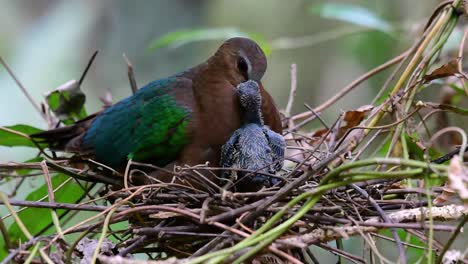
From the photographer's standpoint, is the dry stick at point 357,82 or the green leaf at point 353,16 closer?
the dry stick at point 357,82

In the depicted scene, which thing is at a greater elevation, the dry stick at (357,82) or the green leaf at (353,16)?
the green leaf at (353,16)

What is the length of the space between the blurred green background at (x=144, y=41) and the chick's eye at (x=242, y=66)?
249 centimetres

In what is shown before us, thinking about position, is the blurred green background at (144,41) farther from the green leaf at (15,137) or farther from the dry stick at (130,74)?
the green leaf at (15,137)

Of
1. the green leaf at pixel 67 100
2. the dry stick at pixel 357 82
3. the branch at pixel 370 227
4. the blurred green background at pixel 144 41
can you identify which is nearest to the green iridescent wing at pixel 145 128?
the green leaf at pixel 67 100

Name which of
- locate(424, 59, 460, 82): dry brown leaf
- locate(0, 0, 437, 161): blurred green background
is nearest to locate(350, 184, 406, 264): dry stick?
locate(424, 59, 460, 82): dry brown leaf

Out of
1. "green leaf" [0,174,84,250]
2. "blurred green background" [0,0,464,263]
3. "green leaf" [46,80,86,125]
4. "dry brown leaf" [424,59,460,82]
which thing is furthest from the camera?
"blurred green background" [0,0,464,263]

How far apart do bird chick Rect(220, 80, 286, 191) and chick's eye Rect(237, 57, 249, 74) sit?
0.08 metres

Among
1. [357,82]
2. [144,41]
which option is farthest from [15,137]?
[144,41]

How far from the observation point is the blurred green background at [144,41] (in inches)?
186

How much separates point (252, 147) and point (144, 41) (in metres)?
3.81

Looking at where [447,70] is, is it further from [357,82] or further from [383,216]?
[383,216]

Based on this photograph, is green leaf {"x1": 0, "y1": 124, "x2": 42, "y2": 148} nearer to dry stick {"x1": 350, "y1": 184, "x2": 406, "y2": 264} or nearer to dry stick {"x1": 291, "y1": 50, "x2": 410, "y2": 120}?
dry stick {"x1": 291, "y1": 50, "x2": 410, "y2": 120}

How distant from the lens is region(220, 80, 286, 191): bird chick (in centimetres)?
164

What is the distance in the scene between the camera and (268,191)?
4.54 feet
